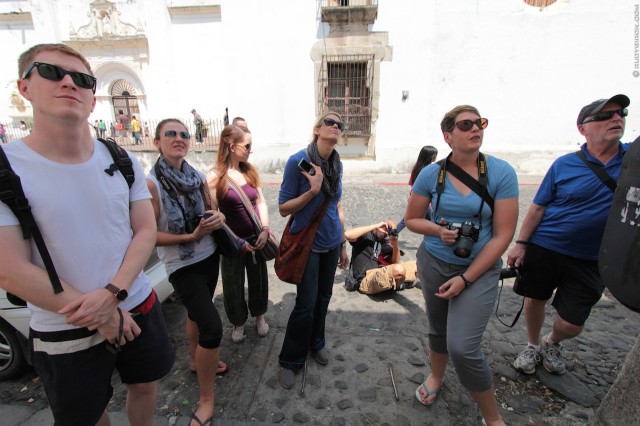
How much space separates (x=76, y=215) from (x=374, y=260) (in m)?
3.10

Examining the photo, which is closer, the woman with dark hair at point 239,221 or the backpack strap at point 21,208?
the backpack strap at point 21,208

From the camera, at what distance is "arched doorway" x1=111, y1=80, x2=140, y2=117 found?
56.4 feet

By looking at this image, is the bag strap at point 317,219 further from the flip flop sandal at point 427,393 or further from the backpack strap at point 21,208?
the backpack strap at point 21,208

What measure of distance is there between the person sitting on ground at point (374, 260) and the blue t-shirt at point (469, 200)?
161 centimetres

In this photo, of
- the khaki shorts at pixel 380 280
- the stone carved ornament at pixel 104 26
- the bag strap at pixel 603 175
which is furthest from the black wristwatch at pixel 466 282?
→ the stone carved ornament at pixel 104 26

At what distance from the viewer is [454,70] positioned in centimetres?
1089

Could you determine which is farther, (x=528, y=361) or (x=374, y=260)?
(x=374, y=260)

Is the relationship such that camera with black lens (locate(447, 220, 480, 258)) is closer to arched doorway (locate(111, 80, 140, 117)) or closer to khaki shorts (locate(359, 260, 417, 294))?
khaki shorts (locate(359, 260, 417, 294))

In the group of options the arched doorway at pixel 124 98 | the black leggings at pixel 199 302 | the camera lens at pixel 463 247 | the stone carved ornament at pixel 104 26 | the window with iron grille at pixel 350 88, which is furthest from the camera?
the arched doorway at pixel 124 98

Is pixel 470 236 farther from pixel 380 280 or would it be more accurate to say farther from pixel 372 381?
pixel 380 280

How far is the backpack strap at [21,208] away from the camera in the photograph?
1145 mm

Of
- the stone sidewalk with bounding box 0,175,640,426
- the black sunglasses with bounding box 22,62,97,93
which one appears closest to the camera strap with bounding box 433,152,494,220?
the stone sidewalk with bounding box 0,175,640,426

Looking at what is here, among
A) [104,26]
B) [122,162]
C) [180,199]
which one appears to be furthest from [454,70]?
[104,26]

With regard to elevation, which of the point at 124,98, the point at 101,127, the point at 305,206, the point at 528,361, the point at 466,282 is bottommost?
the point at 528,361
